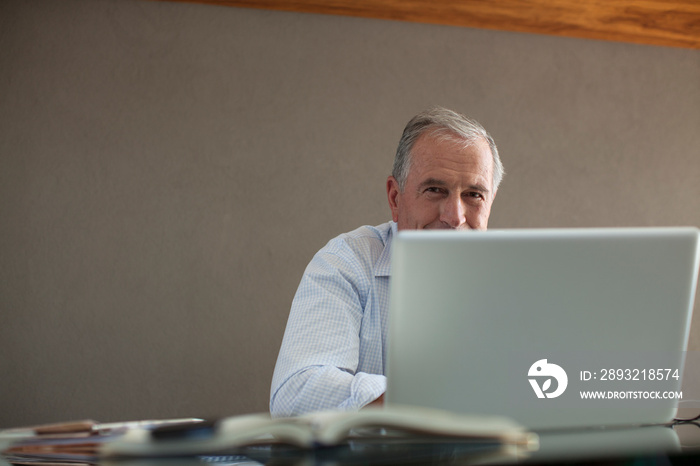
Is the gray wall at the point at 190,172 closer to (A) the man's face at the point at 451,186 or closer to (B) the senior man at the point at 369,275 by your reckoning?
(B) the senior man at the point at 369,275

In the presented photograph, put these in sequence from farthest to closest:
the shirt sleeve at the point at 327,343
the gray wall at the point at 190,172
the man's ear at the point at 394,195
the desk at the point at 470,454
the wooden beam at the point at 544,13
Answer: the wooden beam at the point at 544,13 < the gray wall at the point at 190,172 < the man's ear at the point at 394,195 < the shirt sleeve at the point at 327,343 < the desk at the point at 470,454

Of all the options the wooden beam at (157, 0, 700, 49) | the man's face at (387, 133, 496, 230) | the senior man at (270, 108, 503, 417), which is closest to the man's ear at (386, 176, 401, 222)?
the senior man at (270, 108, 503, 417)

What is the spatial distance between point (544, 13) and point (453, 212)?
70.2 inches

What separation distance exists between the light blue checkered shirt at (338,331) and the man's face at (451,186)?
136 millimetres

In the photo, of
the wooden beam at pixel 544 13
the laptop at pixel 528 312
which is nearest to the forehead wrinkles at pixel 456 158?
the laptop at pixel 528 312

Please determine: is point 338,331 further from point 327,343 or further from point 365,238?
point 365,238

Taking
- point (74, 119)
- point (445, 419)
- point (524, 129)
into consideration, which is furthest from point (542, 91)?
point (445, 419)

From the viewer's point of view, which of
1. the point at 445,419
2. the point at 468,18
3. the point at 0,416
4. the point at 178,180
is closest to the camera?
the point at 445,419

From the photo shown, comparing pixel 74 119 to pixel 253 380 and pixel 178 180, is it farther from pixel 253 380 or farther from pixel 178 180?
pixel 253 380

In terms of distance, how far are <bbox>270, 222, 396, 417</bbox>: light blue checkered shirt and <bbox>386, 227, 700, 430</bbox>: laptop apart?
0.36 m

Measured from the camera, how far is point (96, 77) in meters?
2.83

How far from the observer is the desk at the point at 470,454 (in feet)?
2.19

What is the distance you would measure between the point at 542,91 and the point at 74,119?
233 cm

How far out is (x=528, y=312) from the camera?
85 cm
